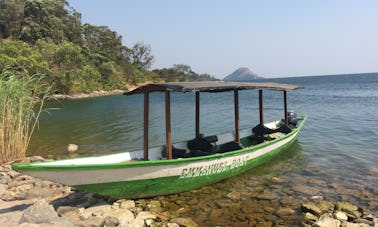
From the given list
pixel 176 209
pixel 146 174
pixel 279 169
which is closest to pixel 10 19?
pixel 279 169

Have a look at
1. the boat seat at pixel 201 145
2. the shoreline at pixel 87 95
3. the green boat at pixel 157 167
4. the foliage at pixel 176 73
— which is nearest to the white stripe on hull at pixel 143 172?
the green boat at pixel 157 167

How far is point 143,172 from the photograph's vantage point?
27.9ft

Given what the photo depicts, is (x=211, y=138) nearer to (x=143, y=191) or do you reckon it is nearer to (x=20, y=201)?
(x=143, y=191)

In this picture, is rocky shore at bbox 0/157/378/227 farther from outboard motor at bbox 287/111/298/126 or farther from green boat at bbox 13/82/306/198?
outboard motor at bbox 287/111/298/126

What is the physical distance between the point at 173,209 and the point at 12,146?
7144mm

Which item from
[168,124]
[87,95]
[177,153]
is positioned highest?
[87,95]

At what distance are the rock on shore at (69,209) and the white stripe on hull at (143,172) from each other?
68 cm

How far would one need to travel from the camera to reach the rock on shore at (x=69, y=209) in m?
6.75

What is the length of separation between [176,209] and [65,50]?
54524 mm

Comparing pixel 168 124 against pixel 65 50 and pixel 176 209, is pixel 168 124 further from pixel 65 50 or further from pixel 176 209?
pixel 65 50

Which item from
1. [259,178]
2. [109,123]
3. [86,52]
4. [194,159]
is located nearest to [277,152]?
[259,178]

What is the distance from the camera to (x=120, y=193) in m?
8.59

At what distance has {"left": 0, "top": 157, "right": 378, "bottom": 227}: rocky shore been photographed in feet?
24.0

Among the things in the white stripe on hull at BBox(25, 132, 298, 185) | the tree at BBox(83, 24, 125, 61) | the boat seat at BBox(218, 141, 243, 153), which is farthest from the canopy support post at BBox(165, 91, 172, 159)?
the tree at BBox(83, 24, 125, 61)
